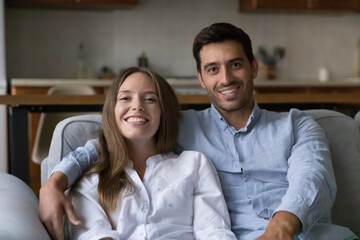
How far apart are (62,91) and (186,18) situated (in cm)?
203

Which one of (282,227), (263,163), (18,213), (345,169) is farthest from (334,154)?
(18,213)

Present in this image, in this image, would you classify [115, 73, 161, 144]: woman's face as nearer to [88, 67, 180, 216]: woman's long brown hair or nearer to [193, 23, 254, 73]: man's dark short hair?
[88, 67, 180, 216]: woman's long brown hair

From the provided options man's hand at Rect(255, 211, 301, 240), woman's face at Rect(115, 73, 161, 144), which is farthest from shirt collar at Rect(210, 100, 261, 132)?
man's hand at Rect(255, 211, 301, 240)

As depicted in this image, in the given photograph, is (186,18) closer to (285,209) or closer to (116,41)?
(116,41)

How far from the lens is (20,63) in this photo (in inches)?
202

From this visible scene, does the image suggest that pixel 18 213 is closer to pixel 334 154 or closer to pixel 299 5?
pixel 334 154

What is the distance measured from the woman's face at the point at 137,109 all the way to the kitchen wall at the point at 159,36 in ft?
11.8

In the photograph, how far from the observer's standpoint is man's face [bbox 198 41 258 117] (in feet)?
6.05

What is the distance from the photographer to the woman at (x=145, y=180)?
1.59m

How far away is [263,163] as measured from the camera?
5.82ft

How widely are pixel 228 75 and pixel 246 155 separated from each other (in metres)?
0.29

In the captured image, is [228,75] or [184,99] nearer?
[228,75]

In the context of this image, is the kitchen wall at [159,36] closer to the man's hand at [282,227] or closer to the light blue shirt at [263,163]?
the light blue shirt at [263,163]

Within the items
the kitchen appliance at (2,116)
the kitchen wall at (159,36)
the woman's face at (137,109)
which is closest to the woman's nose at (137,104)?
the woman's face at (137,109)
